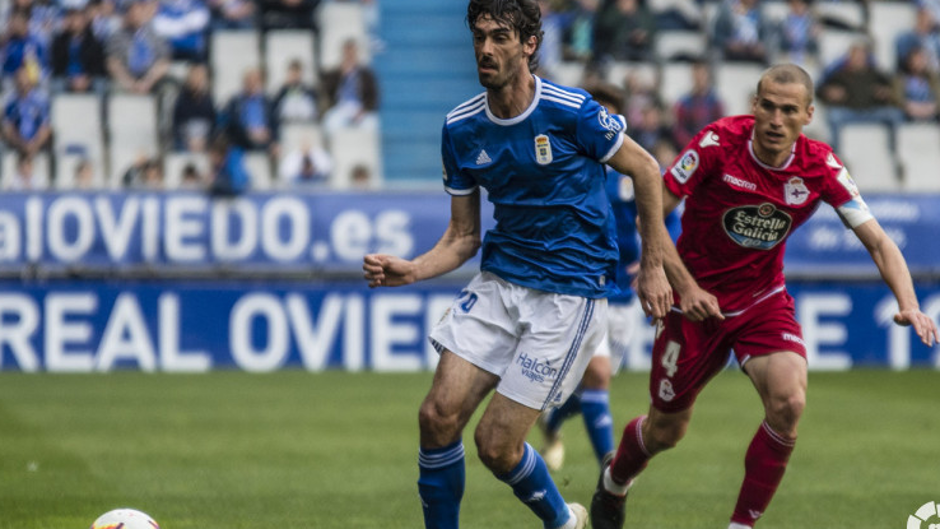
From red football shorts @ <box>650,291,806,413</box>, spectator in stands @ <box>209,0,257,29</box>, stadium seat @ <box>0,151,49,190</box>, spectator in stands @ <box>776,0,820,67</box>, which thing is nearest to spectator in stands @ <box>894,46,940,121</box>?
spectator in stands @ <box>776,0,820,67</box>

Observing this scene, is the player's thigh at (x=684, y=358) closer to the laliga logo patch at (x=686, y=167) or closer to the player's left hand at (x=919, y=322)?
the laliga logo patch at (x=686, y=167)

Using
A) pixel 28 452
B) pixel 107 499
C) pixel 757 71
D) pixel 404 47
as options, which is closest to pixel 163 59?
pixel 404 47

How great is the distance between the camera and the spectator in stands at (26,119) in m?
17.3

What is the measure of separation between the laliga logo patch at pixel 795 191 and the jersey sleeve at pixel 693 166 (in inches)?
12.8

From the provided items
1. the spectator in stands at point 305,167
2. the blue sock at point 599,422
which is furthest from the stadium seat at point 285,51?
the blue sock at point 599,422

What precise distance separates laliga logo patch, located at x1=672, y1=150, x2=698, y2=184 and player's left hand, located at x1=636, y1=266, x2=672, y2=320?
704 mm

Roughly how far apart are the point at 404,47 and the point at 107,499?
12.6 m

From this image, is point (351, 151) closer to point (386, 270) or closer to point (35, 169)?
point (35, 169)

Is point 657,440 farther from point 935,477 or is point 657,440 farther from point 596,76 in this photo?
point 596,76

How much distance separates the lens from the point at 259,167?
17.2 metres

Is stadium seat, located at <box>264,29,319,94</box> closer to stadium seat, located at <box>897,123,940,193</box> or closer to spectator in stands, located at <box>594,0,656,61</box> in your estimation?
spectator in stands, located at <box>594,0,656,61</box>

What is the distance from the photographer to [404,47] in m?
20.0

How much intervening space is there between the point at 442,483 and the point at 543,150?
1389mm

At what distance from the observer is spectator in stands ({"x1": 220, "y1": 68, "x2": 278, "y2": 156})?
56.5ft
